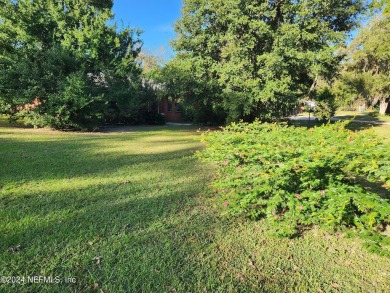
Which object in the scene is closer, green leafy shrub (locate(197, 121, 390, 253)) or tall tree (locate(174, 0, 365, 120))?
green leafy shrub (locate(197, 121, 390, 253))

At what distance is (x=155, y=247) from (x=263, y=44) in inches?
471

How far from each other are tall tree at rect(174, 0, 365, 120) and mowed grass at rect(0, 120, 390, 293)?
27.9ft

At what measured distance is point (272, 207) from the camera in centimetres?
266

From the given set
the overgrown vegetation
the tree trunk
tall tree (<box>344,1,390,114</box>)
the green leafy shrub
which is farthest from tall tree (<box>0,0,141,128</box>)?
the tree trunk

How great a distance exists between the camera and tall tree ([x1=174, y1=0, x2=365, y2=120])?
36.2 feet

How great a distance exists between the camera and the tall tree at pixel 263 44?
36.2ft

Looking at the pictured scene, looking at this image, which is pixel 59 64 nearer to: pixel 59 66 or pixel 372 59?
pixel 59 66

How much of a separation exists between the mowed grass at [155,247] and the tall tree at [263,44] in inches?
334

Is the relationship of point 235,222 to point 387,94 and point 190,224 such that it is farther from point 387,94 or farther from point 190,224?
point 387,94

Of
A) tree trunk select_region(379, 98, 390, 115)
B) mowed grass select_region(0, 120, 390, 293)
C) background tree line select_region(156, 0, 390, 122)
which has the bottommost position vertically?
mowed grass select_region(0, 120, 390, 293)

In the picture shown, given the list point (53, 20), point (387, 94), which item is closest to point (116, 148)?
point (53, 20)

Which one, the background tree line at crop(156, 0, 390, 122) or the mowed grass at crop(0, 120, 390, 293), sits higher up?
the background tree line at crop(156, 0, 390, 122)

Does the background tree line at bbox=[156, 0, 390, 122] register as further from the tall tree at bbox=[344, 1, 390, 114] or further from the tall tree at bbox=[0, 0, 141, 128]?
the tall tree at bbox=[344, 1, 390, 114]

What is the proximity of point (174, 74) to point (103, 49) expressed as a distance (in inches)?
159
